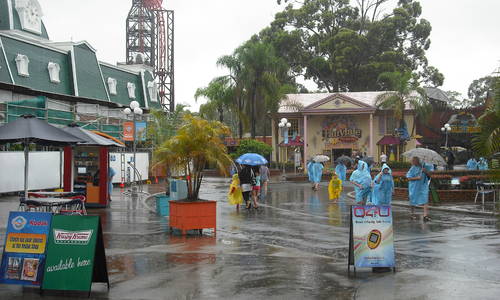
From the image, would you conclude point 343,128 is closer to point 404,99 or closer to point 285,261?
point 404,99

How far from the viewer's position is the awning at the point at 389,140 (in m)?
49.4

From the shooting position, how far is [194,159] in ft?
43.8

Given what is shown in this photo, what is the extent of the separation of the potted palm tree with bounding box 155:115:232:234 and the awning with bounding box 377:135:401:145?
1482 inches

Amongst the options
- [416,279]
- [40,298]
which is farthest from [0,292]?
[416,279]

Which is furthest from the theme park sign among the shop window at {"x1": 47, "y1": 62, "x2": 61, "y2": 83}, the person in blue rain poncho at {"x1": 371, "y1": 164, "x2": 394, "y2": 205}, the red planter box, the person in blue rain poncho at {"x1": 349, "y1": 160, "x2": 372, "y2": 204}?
the red planter box

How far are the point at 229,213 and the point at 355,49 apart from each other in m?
44.8

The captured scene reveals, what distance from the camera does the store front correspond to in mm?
49906

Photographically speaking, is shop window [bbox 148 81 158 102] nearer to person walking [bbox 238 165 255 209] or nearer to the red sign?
the red sign

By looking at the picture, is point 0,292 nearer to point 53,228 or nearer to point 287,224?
point 53,228

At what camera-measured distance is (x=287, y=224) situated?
1529 cm

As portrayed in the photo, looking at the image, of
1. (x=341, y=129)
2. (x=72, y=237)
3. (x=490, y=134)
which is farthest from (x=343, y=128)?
(x=72, y=237)

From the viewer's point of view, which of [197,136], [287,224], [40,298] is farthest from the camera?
[287,224]

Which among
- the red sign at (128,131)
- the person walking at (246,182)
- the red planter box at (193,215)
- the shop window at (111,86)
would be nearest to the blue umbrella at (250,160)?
the person walking at (246,182)

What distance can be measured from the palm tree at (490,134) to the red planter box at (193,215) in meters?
5.73
